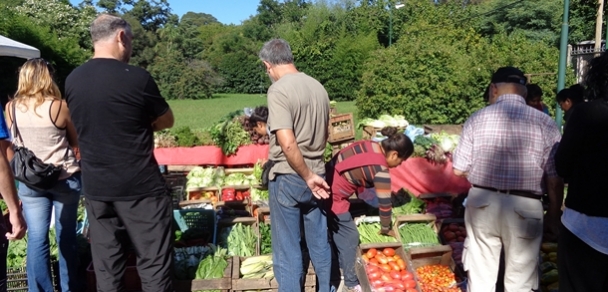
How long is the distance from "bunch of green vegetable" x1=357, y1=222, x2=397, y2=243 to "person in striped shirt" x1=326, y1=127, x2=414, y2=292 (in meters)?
0.69

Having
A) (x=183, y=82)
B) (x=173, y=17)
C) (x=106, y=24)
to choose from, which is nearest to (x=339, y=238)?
(x=106, y=24)

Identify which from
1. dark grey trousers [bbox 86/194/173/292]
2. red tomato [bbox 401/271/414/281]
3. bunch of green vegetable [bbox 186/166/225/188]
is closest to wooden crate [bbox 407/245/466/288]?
red tomato [bbox 401/271/414/281]

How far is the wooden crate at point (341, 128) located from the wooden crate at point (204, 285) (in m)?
3.10

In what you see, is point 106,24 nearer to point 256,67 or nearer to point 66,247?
point 66,247

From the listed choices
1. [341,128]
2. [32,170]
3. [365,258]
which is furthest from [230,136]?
[32,170]

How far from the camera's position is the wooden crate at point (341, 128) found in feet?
22.1

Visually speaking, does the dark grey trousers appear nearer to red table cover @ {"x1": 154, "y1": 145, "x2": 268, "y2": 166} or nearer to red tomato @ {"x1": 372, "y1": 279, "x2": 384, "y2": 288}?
red tomato @ {"x1": 372, "y1": 279, "x2": 384, "y2": 288}

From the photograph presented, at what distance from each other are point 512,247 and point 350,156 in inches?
52.5

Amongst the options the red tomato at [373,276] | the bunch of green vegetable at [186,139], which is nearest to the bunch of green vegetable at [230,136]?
the bunch of green vegetable at [186,139]

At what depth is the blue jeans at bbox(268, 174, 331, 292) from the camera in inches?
135

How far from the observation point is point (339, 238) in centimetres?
415

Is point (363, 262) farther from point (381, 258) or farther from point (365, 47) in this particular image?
point (365, 47)

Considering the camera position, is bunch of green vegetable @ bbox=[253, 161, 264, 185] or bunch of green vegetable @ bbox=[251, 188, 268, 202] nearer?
bunch of green vegetable @ bbox=[251, 188, 268, 202]

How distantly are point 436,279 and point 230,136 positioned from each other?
14.2 feet
